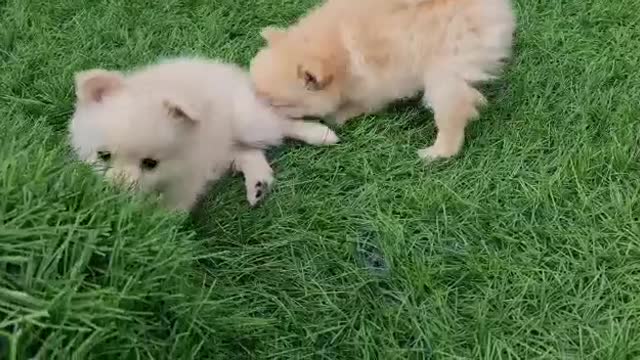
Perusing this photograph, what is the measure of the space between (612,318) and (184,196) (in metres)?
1.05

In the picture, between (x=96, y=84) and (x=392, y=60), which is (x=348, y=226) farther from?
(x=96, y=84)

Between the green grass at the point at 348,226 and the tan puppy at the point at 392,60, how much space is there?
0.26 ft

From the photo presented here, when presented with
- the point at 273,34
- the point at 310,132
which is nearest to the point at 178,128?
the point at 310,132

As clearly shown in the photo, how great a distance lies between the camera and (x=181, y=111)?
88.7 inches

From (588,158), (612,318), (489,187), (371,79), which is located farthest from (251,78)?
(612,318)

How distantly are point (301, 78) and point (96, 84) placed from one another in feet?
2.07

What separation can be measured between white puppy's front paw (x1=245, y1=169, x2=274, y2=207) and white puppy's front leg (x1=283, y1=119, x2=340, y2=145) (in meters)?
0.19

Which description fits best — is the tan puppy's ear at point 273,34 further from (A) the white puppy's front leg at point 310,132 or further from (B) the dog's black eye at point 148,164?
(B) the dog's black eye at point 148,164

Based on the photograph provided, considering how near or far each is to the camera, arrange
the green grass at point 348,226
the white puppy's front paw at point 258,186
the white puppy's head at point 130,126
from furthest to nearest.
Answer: the white puppy's front paw at point 258,186
the white puppy's head at point 130,126
the green grass at point 348,226

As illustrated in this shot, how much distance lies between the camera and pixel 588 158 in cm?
244

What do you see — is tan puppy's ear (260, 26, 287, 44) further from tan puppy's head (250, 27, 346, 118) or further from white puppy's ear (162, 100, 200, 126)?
white puppy's ear (162, 100, 200, 126)

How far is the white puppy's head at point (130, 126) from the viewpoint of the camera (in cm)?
220

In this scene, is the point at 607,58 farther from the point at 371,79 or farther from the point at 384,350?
the point at 384,350

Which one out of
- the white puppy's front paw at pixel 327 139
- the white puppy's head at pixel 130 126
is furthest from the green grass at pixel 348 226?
the white puppy's head at pixel 130 126
